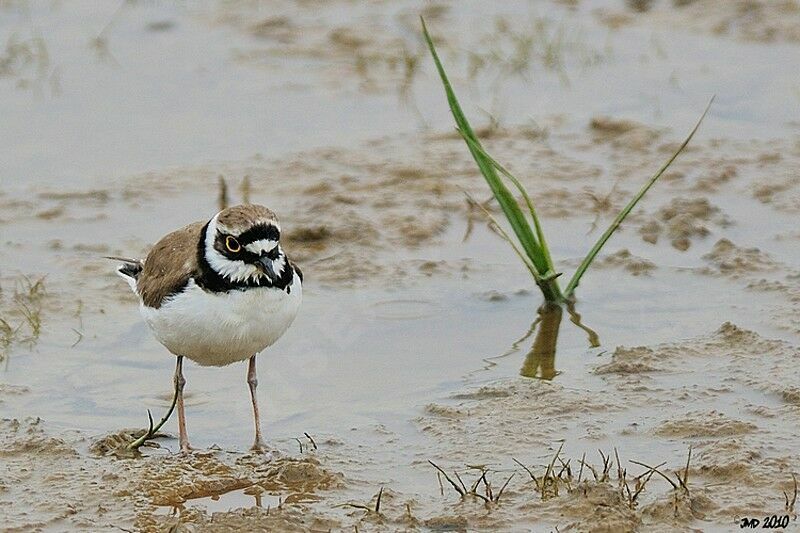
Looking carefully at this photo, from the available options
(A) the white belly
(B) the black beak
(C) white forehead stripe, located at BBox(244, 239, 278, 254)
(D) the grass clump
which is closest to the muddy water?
(D) the grass clump

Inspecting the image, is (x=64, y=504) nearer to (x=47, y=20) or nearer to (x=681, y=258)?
(x=681, y=258)

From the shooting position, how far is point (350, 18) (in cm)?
1271

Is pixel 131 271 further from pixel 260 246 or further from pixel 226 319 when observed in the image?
pixel 260 246

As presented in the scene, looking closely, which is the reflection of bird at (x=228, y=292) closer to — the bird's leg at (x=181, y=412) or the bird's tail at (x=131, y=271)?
the bird's leg at (x=181, y=412)

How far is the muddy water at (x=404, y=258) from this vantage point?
20.1ft

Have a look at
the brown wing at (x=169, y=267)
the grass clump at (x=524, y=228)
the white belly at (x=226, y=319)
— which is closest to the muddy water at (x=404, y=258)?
the grass clump at (x=524, y=228)

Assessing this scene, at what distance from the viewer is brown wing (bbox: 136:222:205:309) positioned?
636 centimetres

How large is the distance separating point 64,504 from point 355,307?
8.60 feet

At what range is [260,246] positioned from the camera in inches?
240

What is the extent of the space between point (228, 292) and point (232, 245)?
214mm

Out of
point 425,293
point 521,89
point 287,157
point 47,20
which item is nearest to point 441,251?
point 425,293

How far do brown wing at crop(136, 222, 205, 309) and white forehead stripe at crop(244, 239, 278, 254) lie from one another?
35 centimetres

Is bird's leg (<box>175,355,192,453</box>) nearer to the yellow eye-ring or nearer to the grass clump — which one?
the yellow eye-ring

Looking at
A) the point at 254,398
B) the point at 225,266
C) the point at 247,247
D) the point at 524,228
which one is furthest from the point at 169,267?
the point at 524,228
